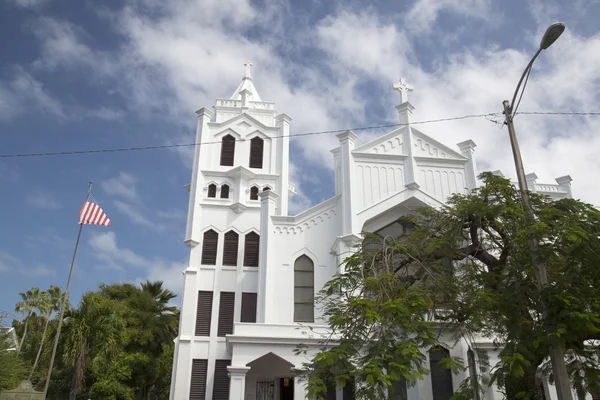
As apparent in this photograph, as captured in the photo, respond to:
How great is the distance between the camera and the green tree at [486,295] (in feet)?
32.0

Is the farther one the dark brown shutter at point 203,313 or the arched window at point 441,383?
the dark brown shutter at point 203,313

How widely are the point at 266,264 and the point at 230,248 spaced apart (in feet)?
10.4

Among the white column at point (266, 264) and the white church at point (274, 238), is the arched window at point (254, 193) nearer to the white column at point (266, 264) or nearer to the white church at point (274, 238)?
the white church at point (274, 238)

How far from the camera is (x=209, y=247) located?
24.7 meters

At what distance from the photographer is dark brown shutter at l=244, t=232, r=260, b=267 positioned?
80.1ft

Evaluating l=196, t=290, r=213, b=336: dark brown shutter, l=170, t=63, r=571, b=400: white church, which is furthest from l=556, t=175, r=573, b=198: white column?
l=196, t=290, r=213, b=336: dark brown shutter

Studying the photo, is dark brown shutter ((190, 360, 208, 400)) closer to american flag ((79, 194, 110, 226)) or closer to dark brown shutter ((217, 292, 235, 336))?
dark brown shutter ((217, 292, 235, 336))

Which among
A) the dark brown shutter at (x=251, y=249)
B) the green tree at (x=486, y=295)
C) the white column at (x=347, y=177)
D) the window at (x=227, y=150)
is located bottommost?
the green tree at (x=486, y=295)

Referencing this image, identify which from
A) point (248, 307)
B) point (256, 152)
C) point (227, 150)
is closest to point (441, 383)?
point (248, 307)

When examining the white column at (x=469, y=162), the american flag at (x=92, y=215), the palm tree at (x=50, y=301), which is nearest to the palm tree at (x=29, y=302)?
the palm tree at (x=50, y=301)

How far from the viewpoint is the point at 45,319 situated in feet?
143

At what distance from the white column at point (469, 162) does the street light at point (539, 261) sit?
1366cm

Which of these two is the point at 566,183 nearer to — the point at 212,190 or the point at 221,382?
the point at 212,190

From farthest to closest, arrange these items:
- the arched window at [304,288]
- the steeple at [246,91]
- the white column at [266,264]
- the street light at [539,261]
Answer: the steeple at [246,91], the arched window at [304,288], the white column at [266,264], the street light at [539,261]
